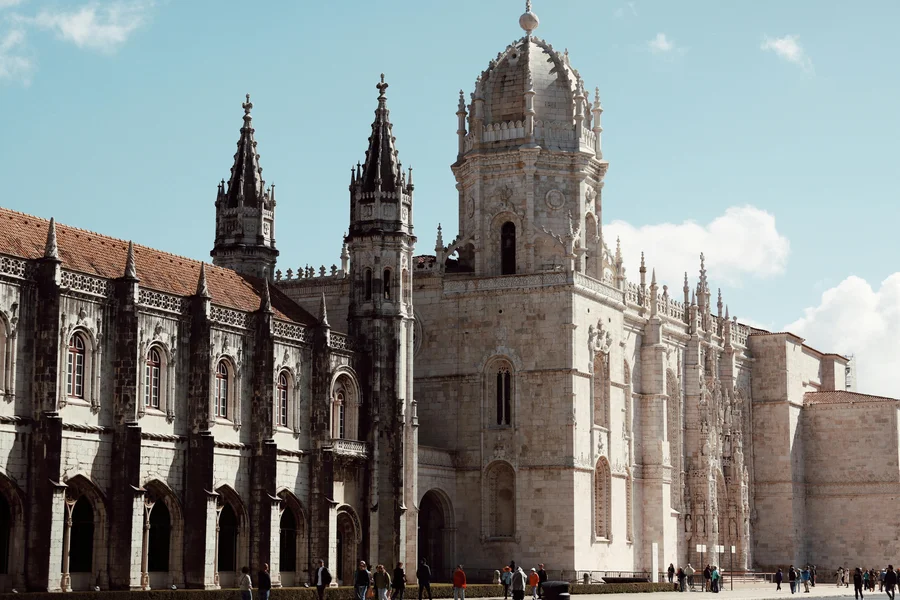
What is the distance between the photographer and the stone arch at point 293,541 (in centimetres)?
5666

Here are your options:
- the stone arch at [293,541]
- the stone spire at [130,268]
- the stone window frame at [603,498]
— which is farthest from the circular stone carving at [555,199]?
the stone spire at [130,268]

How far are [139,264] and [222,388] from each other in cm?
526

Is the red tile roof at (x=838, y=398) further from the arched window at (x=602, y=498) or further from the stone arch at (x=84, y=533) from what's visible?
the stone arch at (x=84, y=533)

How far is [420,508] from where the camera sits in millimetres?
68188

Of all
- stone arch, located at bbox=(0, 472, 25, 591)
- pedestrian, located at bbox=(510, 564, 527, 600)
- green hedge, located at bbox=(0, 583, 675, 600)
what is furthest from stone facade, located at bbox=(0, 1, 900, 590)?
pedestrian, located at bbox=(510, 564, 527, 600)

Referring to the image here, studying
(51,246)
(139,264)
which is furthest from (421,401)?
(51,246)

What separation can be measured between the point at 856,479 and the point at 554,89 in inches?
1339

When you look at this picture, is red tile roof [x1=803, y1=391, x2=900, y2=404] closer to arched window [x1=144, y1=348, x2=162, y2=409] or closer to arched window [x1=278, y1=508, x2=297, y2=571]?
arched window [x1=278, y1=508, x2=297, y2=571]

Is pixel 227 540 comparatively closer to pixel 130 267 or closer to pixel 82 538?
pixel 82 538

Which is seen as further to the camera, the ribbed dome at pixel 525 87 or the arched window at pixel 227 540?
the ribbed dome at pixel 525 87

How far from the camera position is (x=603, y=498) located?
70.2 metres

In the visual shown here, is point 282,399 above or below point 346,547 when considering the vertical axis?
above

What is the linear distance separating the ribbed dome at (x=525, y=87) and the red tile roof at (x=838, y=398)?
30.8 metres

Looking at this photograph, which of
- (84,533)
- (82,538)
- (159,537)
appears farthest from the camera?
(159,537)
